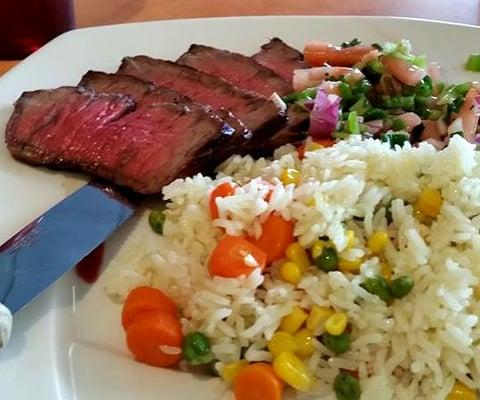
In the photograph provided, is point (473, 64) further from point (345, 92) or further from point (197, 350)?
point (197, 350)

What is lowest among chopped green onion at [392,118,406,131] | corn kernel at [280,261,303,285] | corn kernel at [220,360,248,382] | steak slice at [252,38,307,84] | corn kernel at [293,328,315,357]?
corn kernel at [220,360,248,382]

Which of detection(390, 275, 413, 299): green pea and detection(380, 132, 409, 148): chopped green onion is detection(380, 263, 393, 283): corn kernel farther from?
detection(380, 132, 409, 148): chopped green onion

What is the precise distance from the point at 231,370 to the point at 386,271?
1.31ft

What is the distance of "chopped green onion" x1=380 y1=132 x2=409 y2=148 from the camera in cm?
222

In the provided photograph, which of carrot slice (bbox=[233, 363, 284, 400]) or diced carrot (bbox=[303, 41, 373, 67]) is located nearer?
carrot slice (bbox=[233, 363, 284, 400])

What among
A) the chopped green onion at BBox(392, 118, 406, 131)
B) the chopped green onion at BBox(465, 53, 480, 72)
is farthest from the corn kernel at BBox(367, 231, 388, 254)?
the chopped green onion at BBox(465, 53, 480, 72)

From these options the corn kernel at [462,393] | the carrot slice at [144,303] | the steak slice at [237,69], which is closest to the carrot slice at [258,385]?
the carrot slice at [144,303]

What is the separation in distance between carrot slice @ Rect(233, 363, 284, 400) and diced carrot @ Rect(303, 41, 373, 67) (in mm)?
1206

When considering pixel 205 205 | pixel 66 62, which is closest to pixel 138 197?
pixel 205 205

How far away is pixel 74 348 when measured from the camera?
71.2 inches

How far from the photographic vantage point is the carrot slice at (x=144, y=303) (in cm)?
183

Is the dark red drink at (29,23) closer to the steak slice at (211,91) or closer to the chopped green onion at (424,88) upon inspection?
the steak slice at (211,91)

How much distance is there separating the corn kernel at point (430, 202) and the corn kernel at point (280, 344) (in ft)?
1.43

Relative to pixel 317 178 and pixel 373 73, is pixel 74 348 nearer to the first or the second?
pixel 317 178
